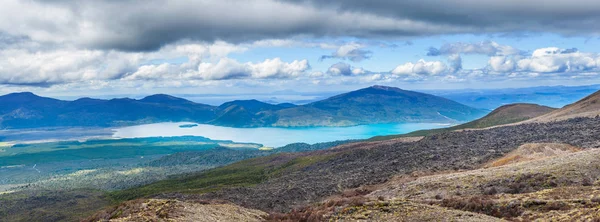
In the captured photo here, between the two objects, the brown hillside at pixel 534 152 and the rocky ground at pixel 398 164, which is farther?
the rocky ground at pixel 398 164

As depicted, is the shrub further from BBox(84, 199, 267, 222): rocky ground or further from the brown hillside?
the brown hillside

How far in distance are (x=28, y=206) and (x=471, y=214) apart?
515 feet

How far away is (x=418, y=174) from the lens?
6172 centimetres

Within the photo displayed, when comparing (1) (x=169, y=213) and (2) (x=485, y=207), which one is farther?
(1) (x=169, y=213)

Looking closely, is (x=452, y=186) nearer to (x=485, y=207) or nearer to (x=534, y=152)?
(x=485, y=207)

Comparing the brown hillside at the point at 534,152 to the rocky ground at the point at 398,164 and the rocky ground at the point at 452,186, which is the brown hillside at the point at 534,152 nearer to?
the rocky ground at the point at 452,186

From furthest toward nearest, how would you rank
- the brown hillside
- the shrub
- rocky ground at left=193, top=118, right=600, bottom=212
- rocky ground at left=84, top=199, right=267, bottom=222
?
rocky ground at left=193, top=118, right=600, bottom=212 < the brown hillside < rocky ground at left=84, top=199, right=267, bottom=222 < the shrub

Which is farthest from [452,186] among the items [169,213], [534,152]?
[169,213]

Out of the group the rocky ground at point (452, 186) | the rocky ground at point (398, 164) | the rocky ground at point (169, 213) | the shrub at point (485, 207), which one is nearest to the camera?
the shrub at point (485, 207)

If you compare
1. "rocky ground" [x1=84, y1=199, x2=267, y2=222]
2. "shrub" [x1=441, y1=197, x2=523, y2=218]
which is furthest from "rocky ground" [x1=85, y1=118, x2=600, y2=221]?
"rocky ground" [x1=84, y1=199, x2=267, y2=222]

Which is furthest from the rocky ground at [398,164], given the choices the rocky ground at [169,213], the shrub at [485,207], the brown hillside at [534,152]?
the shrub at [485,207]

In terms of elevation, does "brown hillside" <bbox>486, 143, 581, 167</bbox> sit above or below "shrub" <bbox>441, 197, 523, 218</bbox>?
above

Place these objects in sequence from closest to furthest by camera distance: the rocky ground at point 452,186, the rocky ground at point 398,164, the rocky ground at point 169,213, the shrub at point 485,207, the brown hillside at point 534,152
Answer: the shrub at point 485,207 < the rocky ground at point 452,186 < the rocky ground at point 169,213 < the brown hillside at point 534,152 < the rocky ground at point 398,164

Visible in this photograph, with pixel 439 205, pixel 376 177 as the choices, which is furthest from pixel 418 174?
pixel 439 205
